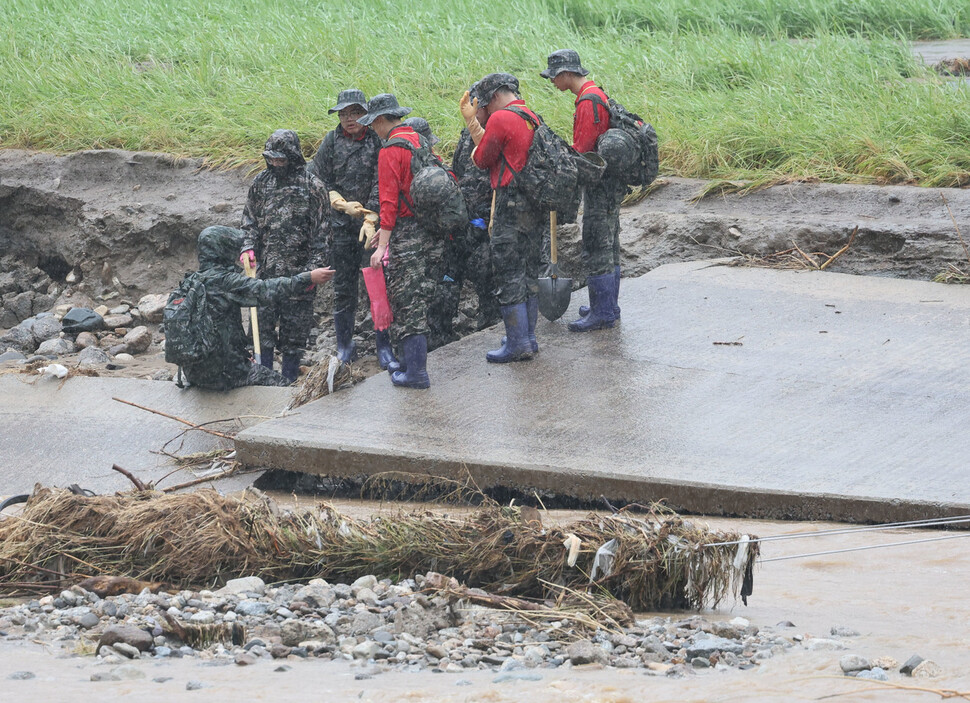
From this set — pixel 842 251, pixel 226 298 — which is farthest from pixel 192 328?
pixel 842 251

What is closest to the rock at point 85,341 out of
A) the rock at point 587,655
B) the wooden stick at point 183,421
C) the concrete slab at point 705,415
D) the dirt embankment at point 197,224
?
the dirt embankment at point 197,224

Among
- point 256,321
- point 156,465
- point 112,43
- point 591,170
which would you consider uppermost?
point 112,43

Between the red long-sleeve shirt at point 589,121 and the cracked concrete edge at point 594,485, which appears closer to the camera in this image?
the cracked concrete edge at point 594,485

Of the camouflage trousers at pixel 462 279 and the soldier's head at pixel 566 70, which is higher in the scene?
the soldier's head at pixel 566 70

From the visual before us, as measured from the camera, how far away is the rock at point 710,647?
364cm

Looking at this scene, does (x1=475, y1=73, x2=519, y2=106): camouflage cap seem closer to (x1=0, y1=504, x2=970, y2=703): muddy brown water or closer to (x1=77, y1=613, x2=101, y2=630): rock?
(x1=0, y1=504, x2=970, y2=703): muddy brown water

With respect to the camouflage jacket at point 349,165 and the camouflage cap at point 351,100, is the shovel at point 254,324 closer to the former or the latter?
the camouflage jacket at point 349,165

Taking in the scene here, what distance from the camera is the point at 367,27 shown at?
14656 millimetres

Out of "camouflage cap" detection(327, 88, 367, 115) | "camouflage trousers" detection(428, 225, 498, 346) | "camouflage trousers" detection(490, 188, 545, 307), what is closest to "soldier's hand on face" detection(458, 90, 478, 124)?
"camouflage trousers" detection(490, 188, 545, 307)

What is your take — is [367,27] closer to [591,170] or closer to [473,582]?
[591,170]

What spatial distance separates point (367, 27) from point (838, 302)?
8214mm

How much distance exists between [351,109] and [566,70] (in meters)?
1.73

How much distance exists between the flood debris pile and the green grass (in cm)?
629

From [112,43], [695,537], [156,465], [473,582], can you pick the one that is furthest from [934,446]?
[112,43]
